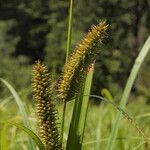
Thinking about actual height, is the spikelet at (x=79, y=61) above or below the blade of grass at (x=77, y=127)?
above

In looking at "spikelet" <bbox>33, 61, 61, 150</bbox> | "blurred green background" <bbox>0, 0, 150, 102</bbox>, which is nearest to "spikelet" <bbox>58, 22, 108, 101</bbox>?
"spikelet" <bbox>33, 61, 61, 150</bbox>

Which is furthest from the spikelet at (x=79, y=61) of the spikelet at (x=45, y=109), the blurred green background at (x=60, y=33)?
the blurred green background at (x=60, y=33)

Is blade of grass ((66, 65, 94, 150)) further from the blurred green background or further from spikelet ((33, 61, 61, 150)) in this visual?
the blurred green background

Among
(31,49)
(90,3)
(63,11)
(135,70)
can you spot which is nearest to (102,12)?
(90,3)

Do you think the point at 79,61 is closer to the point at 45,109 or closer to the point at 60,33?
the point at 45,109

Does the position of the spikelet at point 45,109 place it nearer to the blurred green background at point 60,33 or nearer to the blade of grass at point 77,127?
the blade of grass at point 77,127

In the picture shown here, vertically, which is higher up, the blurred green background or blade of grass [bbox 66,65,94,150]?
the blurred green background

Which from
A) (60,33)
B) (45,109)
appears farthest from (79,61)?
(60,33)
